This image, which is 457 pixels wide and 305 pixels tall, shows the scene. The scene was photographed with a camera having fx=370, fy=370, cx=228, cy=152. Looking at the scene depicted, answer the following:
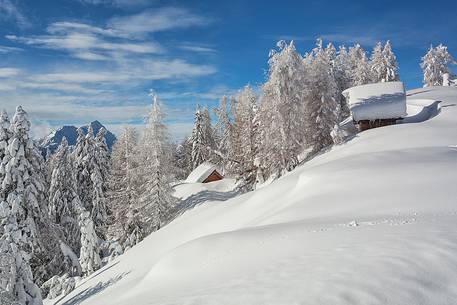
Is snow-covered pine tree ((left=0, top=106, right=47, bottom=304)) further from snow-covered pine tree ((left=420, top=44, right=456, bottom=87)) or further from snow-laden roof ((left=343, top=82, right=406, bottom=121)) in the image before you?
snow-covered pine tree ((left=420, top=44, right=456, bottom=87))

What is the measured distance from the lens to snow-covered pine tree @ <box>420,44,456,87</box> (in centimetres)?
7206

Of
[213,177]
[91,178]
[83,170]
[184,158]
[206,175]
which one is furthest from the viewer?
[184,158]

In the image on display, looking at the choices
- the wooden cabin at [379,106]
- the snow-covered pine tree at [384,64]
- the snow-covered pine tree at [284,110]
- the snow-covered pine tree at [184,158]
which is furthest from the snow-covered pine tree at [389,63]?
the snow-covered pine tree at [184,158]

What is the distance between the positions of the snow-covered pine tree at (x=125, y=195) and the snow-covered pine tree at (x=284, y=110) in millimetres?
14031

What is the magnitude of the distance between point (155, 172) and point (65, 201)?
860 cm

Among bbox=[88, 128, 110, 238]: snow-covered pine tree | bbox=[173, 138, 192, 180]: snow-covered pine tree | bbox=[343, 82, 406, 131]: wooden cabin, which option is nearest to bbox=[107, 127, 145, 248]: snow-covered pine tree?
bbox=[88, 128, 110, 238]: snow-covered pine tree

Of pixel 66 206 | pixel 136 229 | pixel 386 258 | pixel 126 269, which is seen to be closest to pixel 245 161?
pixel 136 229

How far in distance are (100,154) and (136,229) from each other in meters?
12.1

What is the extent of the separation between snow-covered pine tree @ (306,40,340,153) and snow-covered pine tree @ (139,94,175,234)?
1518 cm

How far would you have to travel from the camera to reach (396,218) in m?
12.2

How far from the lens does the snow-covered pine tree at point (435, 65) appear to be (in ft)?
236

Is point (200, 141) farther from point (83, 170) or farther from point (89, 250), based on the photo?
point (89, 250)

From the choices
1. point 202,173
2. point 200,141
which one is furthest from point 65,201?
point 200,141

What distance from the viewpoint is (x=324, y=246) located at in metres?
9.30
